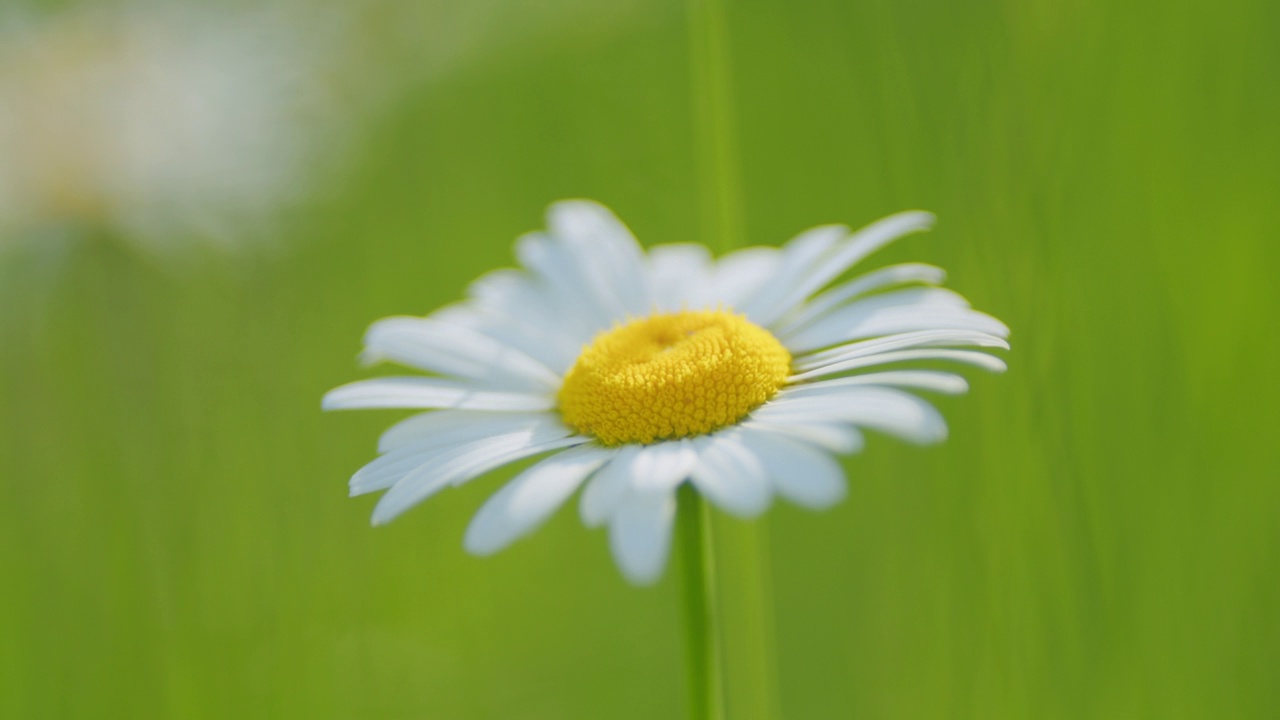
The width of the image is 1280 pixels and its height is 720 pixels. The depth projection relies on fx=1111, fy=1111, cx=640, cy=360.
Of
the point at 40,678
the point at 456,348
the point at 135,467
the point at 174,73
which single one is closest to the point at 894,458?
the point at 456,348

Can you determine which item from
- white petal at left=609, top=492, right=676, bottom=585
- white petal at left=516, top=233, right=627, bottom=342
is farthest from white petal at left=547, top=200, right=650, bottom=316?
white petal at left=609, top=492, right=676, bottom=585

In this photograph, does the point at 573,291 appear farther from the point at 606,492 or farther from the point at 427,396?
the point at 606,492

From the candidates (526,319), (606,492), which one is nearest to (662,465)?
(606,492)

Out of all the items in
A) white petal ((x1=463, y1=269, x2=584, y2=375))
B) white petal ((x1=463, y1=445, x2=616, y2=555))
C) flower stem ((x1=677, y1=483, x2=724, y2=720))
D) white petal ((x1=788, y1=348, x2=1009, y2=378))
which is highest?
white petal ((x1=463, y1=269, x2=584, y2=375))

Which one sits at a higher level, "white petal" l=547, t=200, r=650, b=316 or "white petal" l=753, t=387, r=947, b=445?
"white petal" l=547, t=200, r=650, b=316

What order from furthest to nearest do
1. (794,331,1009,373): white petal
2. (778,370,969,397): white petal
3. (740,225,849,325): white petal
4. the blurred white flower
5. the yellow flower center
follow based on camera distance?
the blurred white flower
(740,225,849,325): white petal
the yellow flower center
(794,331,1009,373): white petal
(778,370,969,397): white petal

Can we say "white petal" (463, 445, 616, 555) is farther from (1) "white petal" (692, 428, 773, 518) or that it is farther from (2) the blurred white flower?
(2) the blurred white flower

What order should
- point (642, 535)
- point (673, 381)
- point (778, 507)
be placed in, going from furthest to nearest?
point (778, 507) < point (673, 381) < point (642, 535)
